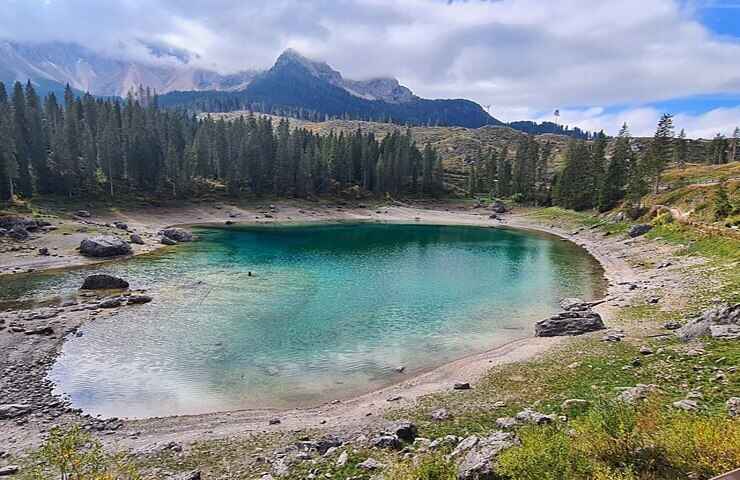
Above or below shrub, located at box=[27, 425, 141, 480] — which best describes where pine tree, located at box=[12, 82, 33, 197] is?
above

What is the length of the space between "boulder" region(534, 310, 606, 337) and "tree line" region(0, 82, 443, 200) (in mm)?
98308

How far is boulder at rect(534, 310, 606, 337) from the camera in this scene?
34.5 m

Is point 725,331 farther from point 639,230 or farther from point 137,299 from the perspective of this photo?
point 639,230

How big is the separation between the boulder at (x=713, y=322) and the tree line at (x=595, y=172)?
251 feet

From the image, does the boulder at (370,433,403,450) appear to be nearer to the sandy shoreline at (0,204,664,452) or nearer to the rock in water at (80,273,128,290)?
the sandy shoreline at (0,204,664,452)

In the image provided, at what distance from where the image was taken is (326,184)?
152 m

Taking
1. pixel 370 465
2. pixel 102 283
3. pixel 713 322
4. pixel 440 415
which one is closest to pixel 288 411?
pixel 440 415

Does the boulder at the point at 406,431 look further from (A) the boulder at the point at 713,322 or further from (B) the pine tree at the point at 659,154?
(B) the pine tree at the point at 659,154

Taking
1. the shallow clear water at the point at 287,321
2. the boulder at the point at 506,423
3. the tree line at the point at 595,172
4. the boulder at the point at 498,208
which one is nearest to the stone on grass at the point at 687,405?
the boulder at the point at 506,423

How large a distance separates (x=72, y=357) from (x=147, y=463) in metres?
17.7

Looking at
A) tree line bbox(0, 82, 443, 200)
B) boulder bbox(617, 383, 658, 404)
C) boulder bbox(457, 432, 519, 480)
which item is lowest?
boulder bbox(617, 383, 658, 404)

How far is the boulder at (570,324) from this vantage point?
34.5 meters

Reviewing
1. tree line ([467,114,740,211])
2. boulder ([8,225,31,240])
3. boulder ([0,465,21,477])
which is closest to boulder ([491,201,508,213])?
tree line ([467,114,740,211])

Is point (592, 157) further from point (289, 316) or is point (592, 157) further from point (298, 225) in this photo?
point (289, 316)
